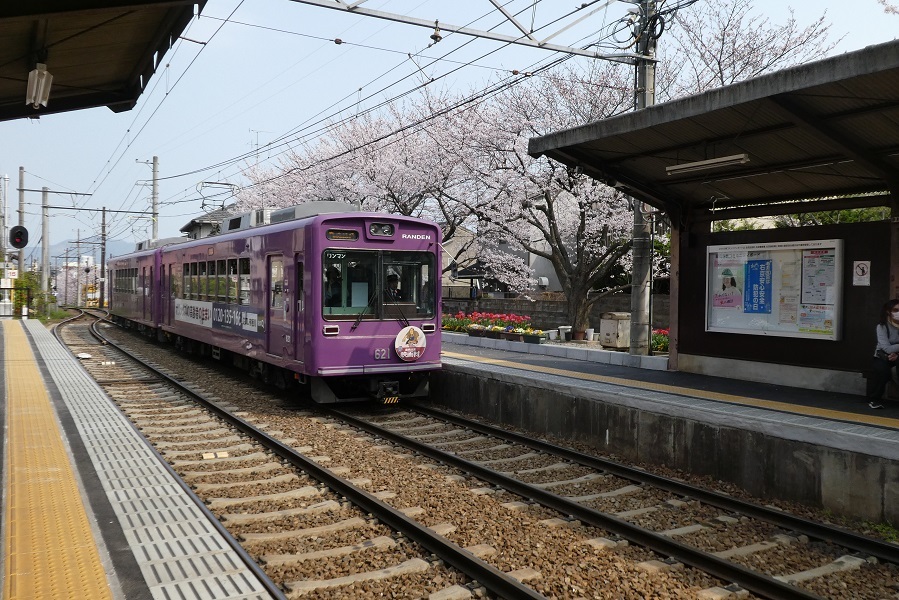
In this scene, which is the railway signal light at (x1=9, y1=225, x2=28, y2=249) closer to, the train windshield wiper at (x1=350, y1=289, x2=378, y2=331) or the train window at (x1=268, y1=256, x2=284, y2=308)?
the train window at (x1=268, y1=256, x2=284, y2=308)

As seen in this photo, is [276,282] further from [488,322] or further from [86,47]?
[488,322]

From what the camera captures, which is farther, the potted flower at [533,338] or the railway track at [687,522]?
the potted flower at [533,338]

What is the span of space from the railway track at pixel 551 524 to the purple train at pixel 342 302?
1771 millimetres

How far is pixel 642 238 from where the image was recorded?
13.9 metres

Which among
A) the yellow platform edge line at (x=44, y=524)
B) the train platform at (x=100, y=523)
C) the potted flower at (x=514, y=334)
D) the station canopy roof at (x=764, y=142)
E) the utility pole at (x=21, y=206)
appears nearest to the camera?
the yellow platform edge line at (x=44, y=524)

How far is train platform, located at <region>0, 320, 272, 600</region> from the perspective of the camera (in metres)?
4.18

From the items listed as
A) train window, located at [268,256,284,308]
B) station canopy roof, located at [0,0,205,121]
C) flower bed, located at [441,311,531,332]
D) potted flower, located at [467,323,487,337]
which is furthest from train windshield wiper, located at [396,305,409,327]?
potted flower, located at [467,323,487,337]

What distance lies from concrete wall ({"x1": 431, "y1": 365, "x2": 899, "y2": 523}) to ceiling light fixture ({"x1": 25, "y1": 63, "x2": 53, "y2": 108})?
22.4ft

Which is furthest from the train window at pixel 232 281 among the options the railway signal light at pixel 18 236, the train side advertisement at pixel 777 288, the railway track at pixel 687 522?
the railway signal light at pixel 18 236

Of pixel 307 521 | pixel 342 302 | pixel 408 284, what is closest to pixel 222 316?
pixel 342 302

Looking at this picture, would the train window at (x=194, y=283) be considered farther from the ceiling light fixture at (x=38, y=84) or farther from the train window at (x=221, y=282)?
the ceiling light fixture at (x=38, y=84)

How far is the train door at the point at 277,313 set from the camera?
11203mm

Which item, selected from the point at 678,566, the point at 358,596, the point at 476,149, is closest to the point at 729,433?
the point at 678,566

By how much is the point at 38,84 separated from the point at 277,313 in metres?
5.17
